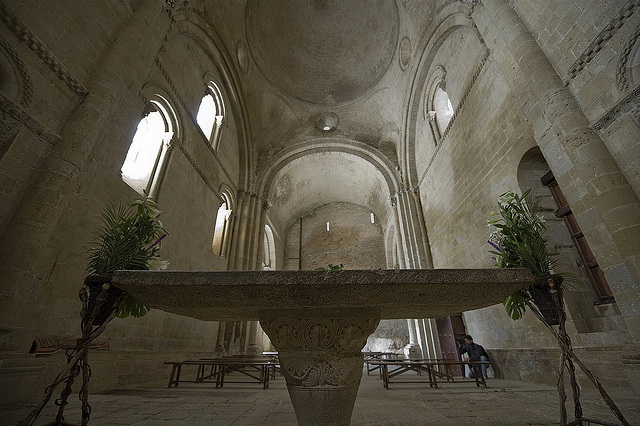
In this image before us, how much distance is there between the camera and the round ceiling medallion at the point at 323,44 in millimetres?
11164

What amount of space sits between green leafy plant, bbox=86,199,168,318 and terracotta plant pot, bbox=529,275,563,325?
10.1 ft

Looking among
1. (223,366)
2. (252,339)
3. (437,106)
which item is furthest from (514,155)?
(252,339)

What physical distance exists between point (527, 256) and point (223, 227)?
9.60 metres

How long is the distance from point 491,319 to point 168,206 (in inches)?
302

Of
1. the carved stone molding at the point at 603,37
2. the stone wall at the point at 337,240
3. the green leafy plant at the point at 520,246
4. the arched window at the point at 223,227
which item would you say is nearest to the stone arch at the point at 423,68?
the carved stone molding at the point at 603,37

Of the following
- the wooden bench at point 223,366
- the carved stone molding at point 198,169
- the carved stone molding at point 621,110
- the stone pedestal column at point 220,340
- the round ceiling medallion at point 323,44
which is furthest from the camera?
the round ceiling medallion at point 323,44

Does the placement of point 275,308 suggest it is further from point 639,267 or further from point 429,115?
point 429,115

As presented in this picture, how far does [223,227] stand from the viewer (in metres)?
10.4

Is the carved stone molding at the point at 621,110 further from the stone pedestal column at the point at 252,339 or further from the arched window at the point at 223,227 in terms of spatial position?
the stone pedestal column at the point at 252,339

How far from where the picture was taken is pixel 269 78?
11.9 meters

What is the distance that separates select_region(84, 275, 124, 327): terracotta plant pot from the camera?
6.64 ft

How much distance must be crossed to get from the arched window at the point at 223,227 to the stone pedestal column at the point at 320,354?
26.7 feet

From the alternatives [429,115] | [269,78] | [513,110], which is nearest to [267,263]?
[269,78]

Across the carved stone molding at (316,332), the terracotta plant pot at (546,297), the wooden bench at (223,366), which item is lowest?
the wooden bench at (223,366)
